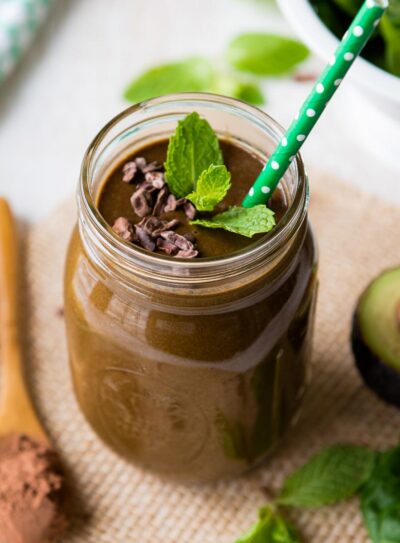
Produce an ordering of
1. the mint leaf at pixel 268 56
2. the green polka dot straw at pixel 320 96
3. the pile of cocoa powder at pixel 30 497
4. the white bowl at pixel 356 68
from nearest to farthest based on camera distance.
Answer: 1. the green polka dot straw at pixel 320 96
2. the pile of cocoa powder at pixel 30 497
3. the white bowl at pixel 356 68
4. the mint leaf at pixel 268 56

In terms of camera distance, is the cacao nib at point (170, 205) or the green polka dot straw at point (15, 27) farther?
the green polka dot straw at point (15, 27)

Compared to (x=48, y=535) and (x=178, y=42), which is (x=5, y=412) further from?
(x=178, y=42)

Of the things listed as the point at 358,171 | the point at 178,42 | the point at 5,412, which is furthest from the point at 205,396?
the point at 178,42

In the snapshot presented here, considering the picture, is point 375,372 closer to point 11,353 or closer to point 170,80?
point 11,353

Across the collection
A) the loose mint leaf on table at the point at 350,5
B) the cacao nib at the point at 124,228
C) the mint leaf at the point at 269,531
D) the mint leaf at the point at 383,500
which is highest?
the loose mint leaf on table at the point at 350,5

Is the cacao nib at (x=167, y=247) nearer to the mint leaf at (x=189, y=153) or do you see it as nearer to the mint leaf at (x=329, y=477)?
the mint leaf at (x=189, y=153)

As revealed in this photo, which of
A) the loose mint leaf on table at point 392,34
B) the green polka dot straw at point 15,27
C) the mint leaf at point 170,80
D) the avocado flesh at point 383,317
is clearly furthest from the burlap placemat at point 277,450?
the green polka dot straw at point 15,27

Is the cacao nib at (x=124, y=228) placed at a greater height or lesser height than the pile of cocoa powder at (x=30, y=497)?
greater

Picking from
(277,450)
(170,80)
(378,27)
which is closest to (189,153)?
(277,450)
